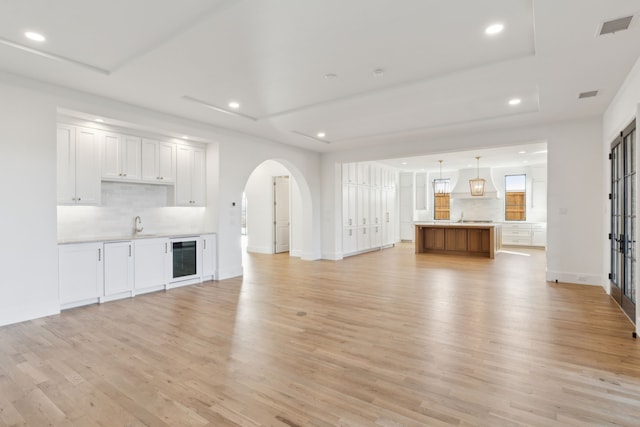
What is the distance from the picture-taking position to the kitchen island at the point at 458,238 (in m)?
9.49

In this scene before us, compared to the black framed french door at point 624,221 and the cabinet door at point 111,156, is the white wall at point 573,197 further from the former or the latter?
the cabinet door at point 111,156

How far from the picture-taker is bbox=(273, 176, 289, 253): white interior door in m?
10.2

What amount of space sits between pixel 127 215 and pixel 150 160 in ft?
3.29

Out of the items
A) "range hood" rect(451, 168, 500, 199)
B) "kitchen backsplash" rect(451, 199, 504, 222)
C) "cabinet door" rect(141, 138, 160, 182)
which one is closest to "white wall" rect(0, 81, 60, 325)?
"cabinet door" rect(141, 138, 160, 182)

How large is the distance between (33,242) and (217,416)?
11.8 feet

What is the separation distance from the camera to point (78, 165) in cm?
476

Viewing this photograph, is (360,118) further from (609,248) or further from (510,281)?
(609,248)

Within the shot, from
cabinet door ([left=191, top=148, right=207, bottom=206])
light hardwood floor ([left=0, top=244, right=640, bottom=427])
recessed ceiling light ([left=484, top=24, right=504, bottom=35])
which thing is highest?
recessed ceiling light ([left=484, top=24, right=504, bottom=35])

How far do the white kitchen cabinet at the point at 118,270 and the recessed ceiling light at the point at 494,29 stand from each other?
17.3ft

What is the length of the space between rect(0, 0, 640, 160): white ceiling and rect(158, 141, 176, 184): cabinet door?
2.59ft

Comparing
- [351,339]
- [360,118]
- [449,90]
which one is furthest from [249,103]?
[351,339]

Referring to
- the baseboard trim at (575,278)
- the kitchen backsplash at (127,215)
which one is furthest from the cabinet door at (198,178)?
the baseboard trim at (575,278)

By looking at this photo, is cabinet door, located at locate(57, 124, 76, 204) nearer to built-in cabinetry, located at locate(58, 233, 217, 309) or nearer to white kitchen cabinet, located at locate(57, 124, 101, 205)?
white kitchen cabinet, located at locate(57, 124, 101, 205)

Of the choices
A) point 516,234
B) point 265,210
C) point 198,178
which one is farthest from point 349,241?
point 516,234
